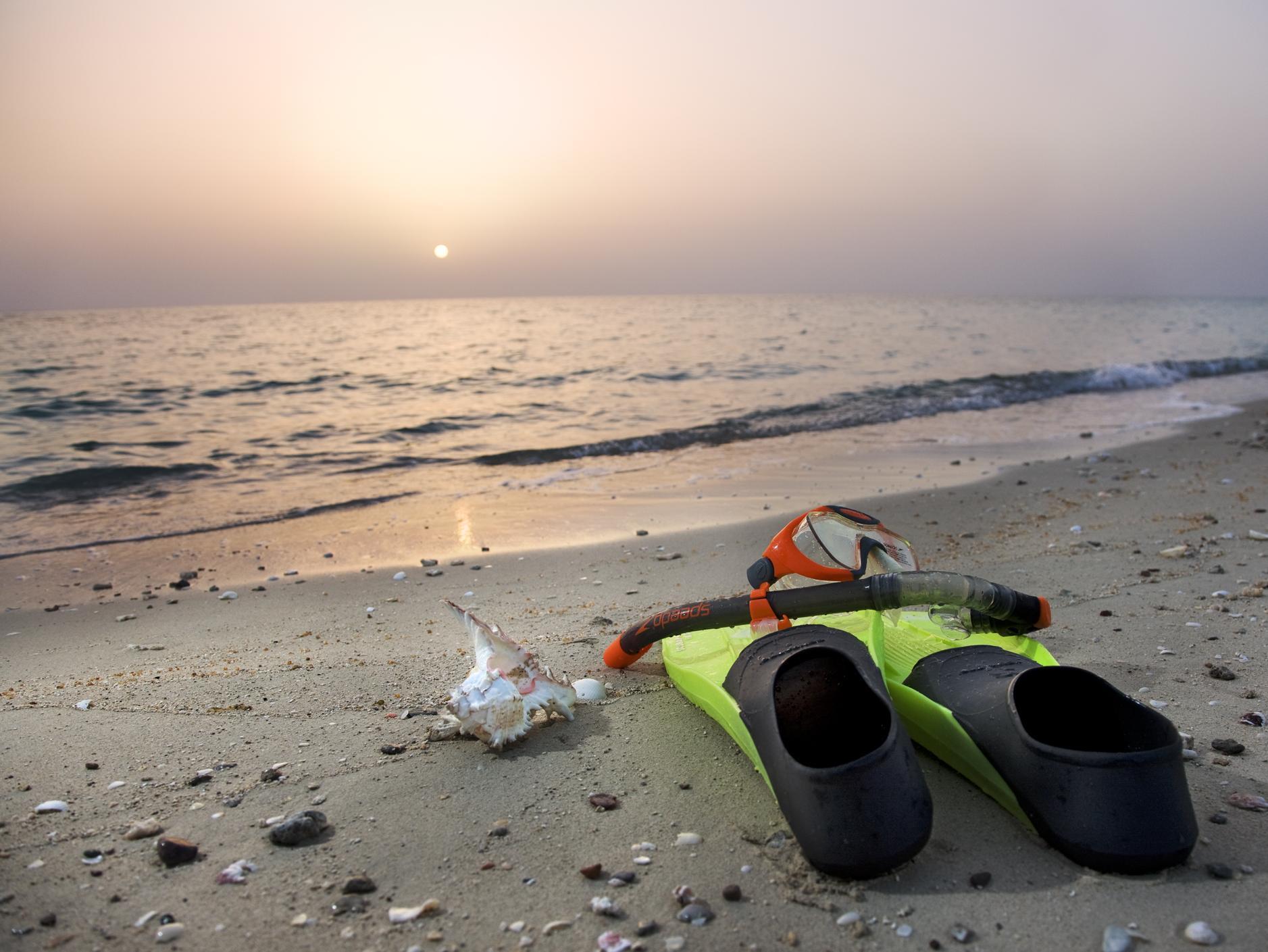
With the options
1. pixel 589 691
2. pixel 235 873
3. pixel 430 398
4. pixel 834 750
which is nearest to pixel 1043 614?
pixel 834 750

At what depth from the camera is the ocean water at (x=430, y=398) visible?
9.54 metres

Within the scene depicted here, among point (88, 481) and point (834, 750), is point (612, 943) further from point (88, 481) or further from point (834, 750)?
point (88, 481)

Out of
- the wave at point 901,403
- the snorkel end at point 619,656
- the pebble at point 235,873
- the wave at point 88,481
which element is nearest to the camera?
the pebble at point 235,873

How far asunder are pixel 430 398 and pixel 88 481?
7.37 metres

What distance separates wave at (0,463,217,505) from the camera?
9.18m

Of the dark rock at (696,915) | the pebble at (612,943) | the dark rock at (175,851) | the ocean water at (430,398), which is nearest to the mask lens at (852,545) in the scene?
the dark rock at (696,915)

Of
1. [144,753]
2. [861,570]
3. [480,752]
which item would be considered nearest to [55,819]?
[144,753]

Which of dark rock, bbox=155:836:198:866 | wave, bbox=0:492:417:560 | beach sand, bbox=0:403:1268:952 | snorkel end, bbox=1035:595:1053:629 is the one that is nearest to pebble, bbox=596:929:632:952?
beach sand, bbox=0:403:1268:952

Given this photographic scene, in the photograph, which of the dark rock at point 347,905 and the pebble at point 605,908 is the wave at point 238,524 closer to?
the dark rock at point 347,905

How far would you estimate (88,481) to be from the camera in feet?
32.1

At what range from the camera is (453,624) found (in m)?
4.73

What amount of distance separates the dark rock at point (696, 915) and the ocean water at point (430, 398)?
7.05m

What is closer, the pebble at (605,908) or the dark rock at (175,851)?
the pebble at (605,908)

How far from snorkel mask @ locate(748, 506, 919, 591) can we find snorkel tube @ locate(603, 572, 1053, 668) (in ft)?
0.73
